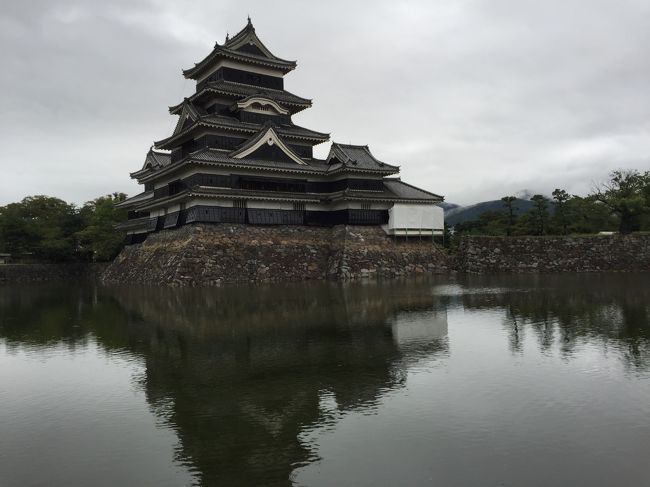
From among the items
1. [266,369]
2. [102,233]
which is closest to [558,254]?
[266,369]

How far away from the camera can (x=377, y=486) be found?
198 inches

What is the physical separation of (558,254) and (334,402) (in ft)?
119

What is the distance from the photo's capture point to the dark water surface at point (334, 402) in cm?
549

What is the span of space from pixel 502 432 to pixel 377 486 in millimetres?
2132

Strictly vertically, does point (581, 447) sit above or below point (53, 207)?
below

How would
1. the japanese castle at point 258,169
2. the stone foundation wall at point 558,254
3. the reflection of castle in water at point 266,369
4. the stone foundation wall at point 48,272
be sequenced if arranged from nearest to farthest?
the reflection of castle in water at point 266,369 → the japanese castle at point 258,169 → the stone foundation wall at point 558,254 → the stone foundation wall at point 48,272

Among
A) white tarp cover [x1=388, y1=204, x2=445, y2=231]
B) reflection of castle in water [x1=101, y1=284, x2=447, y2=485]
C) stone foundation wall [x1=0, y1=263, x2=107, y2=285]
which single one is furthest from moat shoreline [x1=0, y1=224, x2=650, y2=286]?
reflection of castle in water [x1=101, y1=284, x2=447, y2=485]

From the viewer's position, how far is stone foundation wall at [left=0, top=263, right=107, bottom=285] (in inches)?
1920

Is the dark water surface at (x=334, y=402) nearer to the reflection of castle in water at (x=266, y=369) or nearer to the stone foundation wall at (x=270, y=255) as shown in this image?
the reflection of castle in water at (x=266, y=369)

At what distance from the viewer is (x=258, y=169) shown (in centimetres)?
3712

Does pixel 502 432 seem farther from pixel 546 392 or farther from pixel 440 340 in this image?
pixel 440 340

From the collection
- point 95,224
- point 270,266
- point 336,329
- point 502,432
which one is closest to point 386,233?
point 270,266

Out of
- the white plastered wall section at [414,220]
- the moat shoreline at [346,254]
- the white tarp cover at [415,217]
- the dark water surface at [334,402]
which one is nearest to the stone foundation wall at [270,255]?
the moat shoreline at [346,254]

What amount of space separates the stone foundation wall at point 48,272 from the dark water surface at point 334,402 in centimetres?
3877
